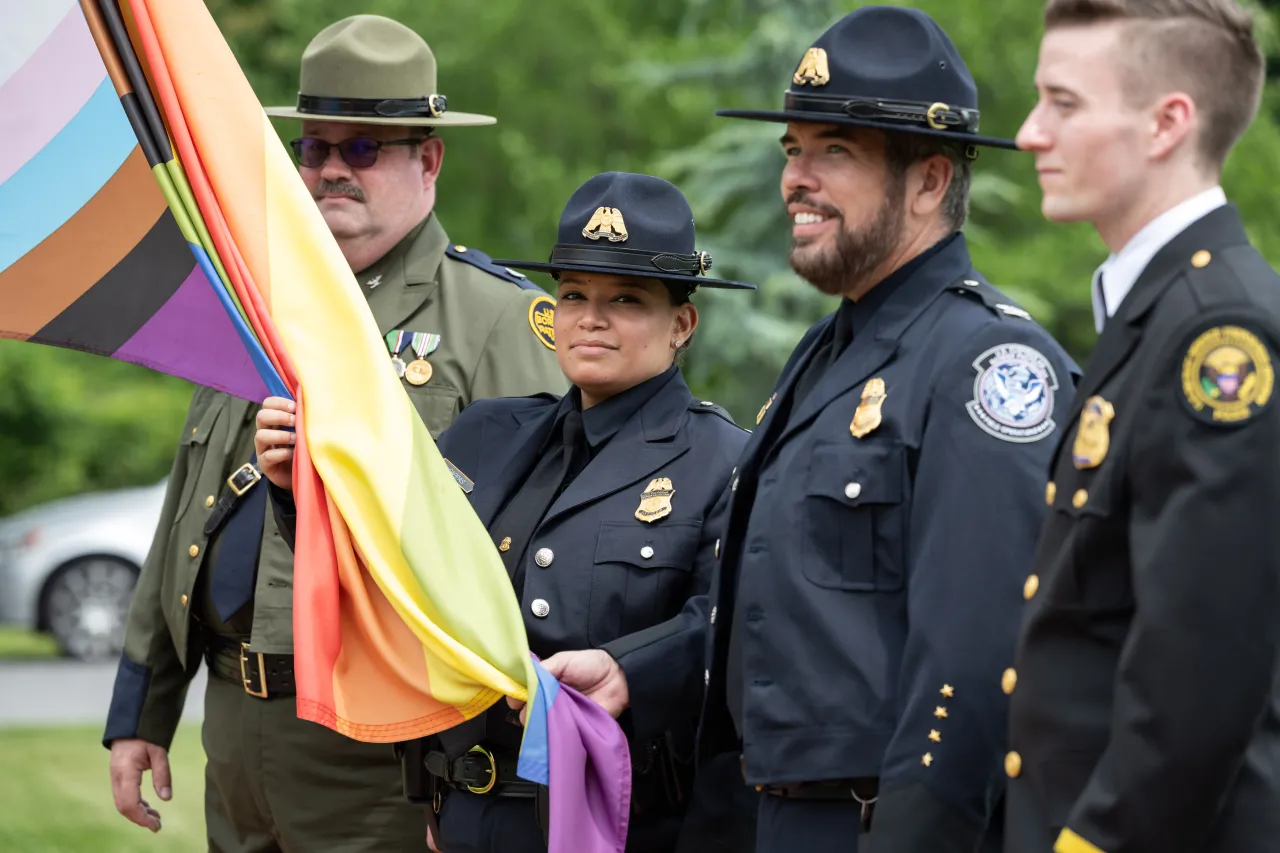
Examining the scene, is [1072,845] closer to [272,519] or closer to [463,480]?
[463,480]

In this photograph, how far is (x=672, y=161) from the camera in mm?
16547

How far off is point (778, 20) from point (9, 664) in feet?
27.7

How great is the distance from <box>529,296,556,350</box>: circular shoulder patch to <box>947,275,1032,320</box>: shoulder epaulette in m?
1.84

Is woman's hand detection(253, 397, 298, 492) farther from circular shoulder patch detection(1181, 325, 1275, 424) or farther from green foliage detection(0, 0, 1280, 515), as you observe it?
green foliage detection(0, 0, 1280, 515)

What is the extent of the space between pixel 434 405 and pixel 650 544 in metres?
1.05

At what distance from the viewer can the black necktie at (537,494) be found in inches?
169

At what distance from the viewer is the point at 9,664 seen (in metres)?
14.2

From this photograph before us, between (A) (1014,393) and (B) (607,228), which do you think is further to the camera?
(B) (607,228)

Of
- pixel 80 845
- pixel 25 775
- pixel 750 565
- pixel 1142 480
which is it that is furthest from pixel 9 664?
pixel 1142 480

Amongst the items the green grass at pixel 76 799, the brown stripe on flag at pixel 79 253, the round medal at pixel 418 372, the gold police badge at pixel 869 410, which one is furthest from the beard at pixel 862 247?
the green grass at pixel 76 799

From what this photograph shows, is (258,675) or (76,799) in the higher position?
(258,675)

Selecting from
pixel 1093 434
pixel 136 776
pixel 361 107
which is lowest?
pixel 136 776

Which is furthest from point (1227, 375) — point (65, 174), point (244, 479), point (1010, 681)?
point (244, 479)

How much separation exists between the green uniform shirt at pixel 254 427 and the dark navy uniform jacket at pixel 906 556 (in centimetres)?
158
